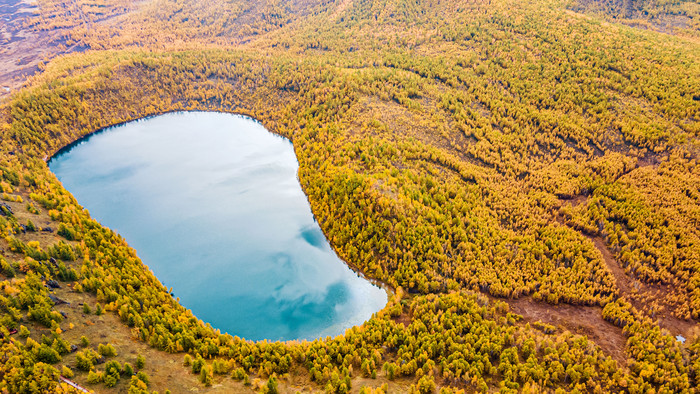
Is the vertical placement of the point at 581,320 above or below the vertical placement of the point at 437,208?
below

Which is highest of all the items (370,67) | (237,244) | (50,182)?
(370,67)

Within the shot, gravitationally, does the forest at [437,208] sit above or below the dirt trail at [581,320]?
above

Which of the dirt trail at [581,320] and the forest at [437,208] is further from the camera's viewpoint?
the dirt trail at [581,320]

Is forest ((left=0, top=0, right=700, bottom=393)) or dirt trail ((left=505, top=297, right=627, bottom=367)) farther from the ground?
forest ((left=0, top=0, right=700, bottom=393))

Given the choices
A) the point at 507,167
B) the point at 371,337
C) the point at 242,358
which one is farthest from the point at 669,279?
the point at 242,358

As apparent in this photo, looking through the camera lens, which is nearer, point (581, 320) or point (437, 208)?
point (581, 320)

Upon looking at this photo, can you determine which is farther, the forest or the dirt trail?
the dirt trail

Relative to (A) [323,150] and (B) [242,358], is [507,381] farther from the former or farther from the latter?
(A) [323,150]

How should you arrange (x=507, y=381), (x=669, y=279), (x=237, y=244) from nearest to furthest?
(x=507, y=381)
(x=669, y=279)
(x=237, y=244)
